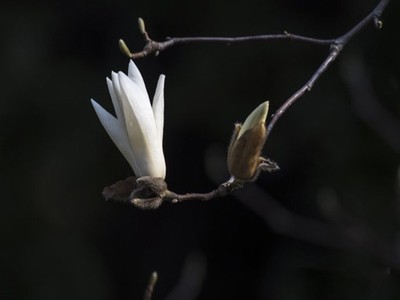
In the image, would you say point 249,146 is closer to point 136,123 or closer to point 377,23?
point 136,123

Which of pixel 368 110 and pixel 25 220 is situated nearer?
pixel 368 110

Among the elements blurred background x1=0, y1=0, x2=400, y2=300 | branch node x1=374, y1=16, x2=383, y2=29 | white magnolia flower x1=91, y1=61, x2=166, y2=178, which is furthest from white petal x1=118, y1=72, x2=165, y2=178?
blurred background x1=0, y1=0, x2=400, y2=300

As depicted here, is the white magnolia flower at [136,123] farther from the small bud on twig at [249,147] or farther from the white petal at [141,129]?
the small bud on twig at [249,147]

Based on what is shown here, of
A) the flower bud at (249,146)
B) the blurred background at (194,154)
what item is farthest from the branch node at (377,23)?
the blurred background at (194,154)

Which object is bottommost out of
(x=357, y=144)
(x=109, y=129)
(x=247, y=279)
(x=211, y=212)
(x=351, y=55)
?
(x=247, y=279)

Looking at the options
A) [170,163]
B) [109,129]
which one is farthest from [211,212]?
[109,129]

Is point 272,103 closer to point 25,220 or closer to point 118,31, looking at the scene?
point 118,31
